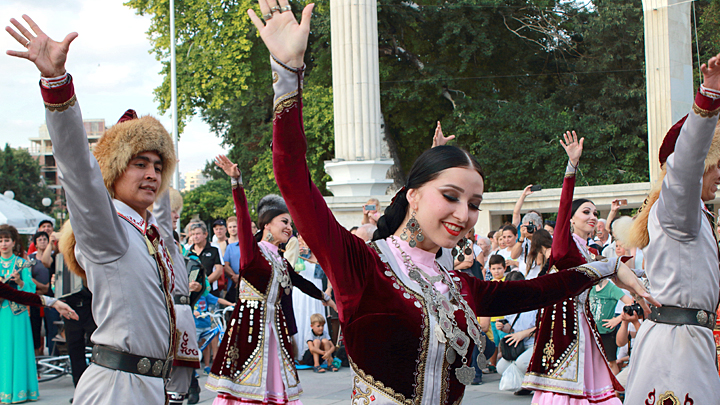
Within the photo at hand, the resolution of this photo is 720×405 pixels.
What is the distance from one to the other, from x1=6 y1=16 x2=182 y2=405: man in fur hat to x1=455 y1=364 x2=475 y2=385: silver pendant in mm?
1440

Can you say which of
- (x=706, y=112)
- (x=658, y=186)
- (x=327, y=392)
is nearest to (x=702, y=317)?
(x=658, y=186)

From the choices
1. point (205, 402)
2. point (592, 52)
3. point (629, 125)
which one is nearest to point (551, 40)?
point (592, 52)

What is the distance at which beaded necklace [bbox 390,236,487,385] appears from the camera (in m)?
2.43

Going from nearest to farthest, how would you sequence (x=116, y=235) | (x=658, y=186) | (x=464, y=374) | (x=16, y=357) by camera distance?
(x=464, y=374), (x=116, y=235), (x=658, y=186), (x=16, y=357)

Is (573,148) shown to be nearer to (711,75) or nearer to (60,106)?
(711,75)

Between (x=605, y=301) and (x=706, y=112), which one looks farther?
(x=605, y=301)

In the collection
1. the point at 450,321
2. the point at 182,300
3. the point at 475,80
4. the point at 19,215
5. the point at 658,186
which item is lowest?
the point at 182,300

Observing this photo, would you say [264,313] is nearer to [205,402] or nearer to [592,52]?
[205,402]

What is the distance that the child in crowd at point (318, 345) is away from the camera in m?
9.81

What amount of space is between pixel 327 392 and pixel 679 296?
5.03m

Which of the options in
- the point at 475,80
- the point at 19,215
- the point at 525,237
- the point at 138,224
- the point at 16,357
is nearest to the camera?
the point at 138,224

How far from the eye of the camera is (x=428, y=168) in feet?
8.37

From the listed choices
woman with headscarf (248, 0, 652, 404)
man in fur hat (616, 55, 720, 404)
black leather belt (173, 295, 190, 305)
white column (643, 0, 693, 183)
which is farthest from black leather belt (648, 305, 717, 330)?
white column (643, 0, 693, 183)

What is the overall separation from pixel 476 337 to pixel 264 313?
3778 mm
